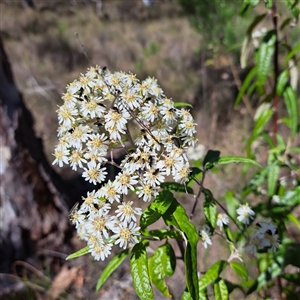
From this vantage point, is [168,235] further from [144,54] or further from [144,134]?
[144,54]

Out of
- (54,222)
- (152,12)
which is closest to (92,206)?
(54,222)

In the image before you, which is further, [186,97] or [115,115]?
[186,97]

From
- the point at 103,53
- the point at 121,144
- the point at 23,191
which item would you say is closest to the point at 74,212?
the point at 121,144

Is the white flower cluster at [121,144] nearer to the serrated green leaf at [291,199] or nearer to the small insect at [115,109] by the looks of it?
the small insect at [115,109]

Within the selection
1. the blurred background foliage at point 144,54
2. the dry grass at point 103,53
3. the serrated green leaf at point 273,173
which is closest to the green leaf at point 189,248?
the serrated green leaf at point 273,173

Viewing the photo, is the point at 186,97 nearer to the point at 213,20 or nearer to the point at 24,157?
the point at 213,20

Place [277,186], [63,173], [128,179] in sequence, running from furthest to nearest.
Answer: [63,173] < [277,186] < [128,179]

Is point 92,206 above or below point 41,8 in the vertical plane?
below

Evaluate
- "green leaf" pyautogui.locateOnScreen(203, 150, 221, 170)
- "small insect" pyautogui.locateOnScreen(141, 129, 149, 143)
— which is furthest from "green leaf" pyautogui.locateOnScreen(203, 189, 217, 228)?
"small insect" pyautogui.locateOnScreen(141, 129, 149, 143)
